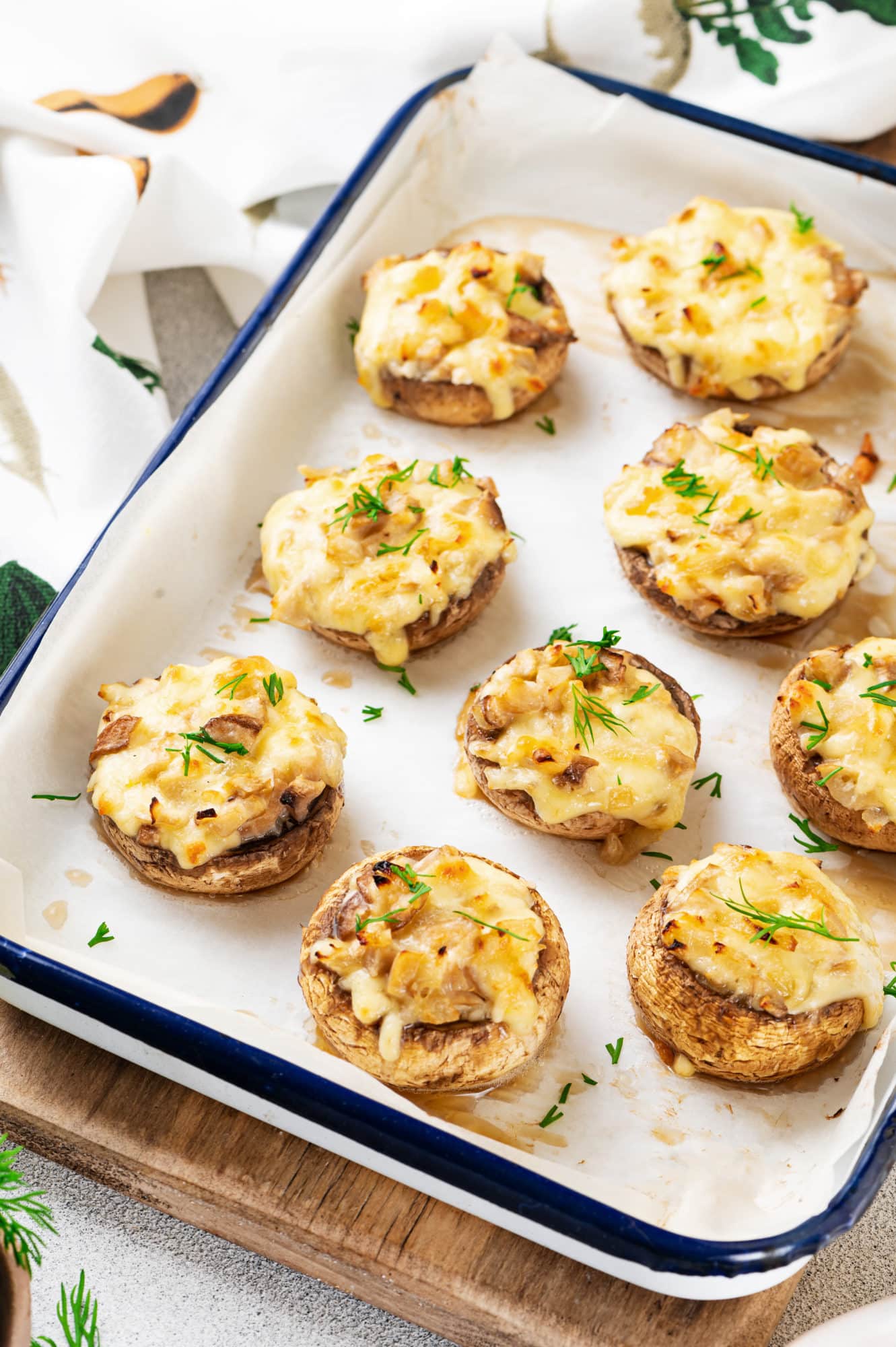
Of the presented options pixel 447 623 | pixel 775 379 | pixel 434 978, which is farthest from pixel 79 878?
pixel 775 379

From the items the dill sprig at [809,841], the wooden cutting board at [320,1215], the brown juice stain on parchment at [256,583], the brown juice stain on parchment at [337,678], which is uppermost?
the brown juice stain on parchment at [256,583]

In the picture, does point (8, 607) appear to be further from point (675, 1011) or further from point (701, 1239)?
point (701, 1239)

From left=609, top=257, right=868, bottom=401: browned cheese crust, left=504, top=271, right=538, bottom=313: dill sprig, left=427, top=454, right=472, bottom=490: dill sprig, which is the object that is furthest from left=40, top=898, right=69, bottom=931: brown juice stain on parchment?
left=609, top=257, right=868, bottom=401: browned cheese crust

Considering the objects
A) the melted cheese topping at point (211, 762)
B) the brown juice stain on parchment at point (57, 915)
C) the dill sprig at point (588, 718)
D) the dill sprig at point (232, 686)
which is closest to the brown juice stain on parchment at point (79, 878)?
the brown juice stain on parchment at point (57, 915)

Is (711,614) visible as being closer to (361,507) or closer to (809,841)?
(809,841)

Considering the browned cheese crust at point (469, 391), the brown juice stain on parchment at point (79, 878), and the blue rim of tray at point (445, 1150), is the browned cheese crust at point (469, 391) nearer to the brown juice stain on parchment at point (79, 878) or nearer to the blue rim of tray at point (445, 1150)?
the brown juice stain on parchment at point (79, 878)
